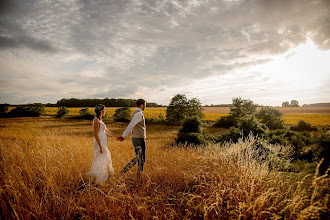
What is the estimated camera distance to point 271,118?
71.8ft

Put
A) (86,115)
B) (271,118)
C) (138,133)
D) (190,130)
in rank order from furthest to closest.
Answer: (86,115) → (271,118) → (190,130) → (138,133)

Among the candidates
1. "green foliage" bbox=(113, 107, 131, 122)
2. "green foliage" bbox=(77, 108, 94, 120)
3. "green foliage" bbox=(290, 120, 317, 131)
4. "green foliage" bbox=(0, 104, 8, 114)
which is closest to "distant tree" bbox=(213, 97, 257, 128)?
"green foliage" bbox=(290, 120, 317, 131)

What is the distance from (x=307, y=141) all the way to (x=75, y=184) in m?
16.0

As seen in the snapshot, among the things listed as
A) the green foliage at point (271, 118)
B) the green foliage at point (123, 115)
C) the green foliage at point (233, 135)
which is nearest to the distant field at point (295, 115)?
the green foliage at point (123, 115)

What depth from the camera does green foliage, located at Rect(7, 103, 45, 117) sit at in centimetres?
3325

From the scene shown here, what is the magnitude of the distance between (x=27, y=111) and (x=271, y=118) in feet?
143

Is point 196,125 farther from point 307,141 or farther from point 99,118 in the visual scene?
point 99,118

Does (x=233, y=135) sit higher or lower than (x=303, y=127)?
higher

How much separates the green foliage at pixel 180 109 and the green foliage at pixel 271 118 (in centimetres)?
1043

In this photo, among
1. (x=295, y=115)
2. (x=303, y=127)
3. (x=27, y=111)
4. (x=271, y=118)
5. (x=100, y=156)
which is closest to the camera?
(x=100, y=156)

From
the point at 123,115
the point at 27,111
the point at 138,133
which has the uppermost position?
the point at 27,111

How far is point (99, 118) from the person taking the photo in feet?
15.5

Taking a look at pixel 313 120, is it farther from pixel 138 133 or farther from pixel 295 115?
pixel 138 133

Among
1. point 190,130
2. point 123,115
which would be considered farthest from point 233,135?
point 123,115
